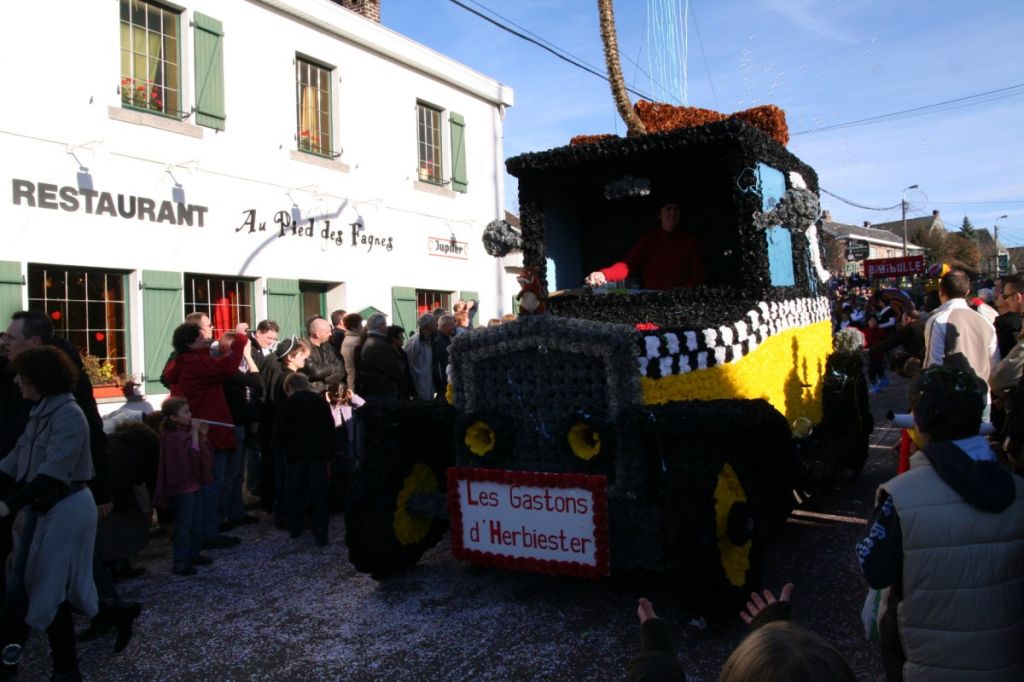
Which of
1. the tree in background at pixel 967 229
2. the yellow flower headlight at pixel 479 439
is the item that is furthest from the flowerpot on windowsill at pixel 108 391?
the tree in background at pixel 967 229

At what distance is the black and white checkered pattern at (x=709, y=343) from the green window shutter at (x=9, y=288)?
742 cm

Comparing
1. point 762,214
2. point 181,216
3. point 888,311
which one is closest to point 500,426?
point 762,214

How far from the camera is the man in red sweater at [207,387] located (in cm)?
557

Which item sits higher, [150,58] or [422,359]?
[150,58]

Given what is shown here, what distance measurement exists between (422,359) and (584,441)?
4.96m

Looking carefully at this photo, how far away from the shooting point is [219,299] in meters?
11.0

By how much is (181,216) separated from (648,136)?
715cm

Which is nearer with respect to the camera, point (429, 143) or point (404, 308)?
point (404, 308)

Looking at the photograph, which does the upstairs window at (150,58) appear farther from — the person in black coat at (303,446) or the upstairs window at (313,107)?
the person in black coat at (303,446)

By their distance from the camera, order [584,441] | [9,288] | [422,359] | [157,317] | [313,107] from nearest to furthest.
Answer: [584,441] < [9,288] < [422,359] < [157,317] < [313,107]

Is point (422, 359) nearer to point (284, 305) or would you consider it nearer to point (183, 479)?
point (284, 305)

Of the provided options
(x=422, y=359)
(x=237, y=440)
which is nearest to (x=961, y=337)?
(x=237, y=440)

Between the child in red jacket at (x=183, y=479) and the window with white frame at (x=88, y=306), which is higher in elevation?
the window with white frame at (x=88, y=306)

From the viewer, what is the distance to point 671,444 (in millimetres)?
3775
